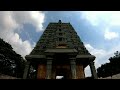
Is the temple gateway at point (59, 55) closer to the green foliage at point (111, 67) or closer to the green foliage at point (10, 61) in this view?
the green foliage at point (10, 61)

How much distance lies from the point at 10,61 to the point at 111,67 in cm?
2799

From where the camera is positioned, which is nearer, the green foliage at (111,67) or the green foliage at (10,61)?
the green foliage at (10,61)

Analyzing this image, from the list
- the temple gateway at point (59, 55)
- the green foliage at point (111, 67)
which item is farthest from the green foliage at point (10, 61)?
the green foliage at point (111, 67)

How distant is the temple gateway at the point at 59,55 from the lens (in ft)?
61.7

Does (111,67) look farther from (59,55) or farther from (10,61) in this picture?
(59,55)

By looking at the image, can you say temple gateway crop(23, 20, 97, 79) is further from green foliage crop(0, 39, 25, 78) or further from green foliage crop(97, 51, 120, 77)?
green foliage crop(97, 51, 120, 77)

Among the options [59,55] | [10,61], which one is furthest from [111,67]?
[59,55]

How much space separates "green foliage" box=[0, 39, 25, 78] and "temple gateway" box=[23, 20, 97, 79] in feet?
60.4

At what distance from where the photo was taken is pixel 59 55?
19.0m

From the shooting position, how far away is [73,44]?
21.9 meters

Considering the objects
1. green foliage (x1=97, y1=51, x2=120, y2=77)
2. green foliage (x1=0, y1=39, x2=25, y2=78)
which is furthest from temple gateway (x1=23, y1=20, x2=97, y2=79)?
green foliage (x1=97, y1=51, x2=120, y2=77)

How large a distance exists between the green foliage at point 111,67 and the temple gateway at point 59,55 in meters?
26.6

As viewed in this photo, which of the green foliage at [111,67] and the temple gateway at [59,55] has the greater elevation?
the green foliage at [111,67]
